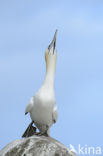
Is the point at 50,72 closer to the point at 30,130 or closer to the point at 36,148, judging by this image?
the point at 30,130

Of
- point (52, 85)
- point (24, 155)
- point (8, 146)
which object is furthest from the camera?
point (52, 85)

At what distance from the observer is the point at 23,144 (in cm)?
854

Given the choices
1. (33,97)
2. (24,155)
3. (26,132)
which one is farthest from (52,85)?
(24,155)

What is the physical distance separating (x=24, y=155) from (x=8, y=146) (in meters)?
0.76

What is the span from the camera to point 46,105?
29.9 feet

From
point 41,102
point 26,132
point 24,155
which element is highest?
point 41,102

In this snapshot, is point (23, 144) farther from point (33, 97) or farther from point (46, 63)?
point (46, 63)

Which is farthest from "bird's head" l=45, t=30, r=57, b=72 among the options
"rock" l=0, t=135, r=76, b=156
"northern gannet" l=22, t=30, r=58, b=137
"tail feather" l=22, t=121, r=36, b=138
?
"rock" l=0, t=135, r=76, b=156

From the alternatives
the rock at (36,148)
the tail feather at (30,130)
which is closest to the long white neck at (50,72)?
the tail feather at (30,130)

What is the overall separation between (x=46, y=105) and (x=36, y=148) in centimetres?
122

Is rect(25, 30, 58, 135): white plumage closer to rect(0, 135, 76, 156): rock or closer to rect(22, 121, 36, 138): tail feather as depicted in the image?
rect(22, 121, 36, 138): tail feather

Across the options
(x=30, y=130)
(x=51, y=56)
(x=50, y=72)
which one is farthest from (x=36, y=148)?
(x=51, y=56)

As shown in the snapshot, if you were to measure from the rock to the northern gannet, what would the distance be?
621 millimetres

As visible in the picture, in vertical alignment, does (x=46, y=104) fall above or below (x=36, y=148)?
above
